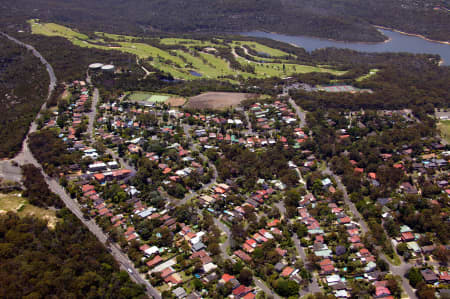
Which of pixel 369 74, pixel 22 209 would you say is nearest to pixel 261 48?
pixel 369 74

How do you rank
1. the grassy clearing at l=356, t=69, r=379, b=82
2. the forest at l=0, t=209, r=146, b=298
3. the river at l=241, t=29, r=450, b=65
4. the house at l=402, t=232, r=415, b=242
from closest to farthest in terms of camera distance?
the forest at l=0, t=209, r=146, b=298
the house at l=402, t=232, r=415, b=242
the grassy clearing at l=356, t=69, r=379, b=82
the river at l=241, t=29, r=450, b=65

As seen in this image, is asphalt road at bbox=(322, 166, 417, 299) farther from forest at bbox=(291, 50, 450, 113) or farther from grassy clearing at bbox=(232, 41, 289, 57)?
grassy clearing at bbox=(232, 41, 289, 57)

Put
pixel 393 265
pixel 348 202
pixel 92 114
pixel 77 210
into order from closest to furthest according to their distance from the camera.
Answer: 1. pixel 393 265
2. pixel 77 210
3. pixel 348 202
4. pixel 92 114

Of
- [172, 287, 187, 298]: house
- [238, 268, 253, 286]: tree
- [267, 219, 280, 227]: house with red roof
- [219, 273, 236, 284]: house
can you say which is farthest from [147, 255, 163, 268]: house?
[267, 219, 280, 227]: house with red roof

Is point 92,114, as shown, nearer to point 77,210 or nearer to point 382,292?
point 77,210

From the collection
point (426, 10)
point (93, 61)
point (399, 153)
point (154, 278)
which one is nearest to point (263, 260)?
point (154, 278)

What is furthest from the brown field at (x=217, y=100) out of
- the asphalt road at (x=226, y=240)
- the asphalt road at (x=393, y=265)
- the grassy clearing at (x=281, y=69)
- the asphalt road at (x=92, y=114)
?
the asphalt road at (x=226, y=240)

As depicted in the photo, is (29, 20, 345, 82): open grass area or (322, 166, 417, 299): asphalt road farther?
(29, 20, 345, 82): open grass area
